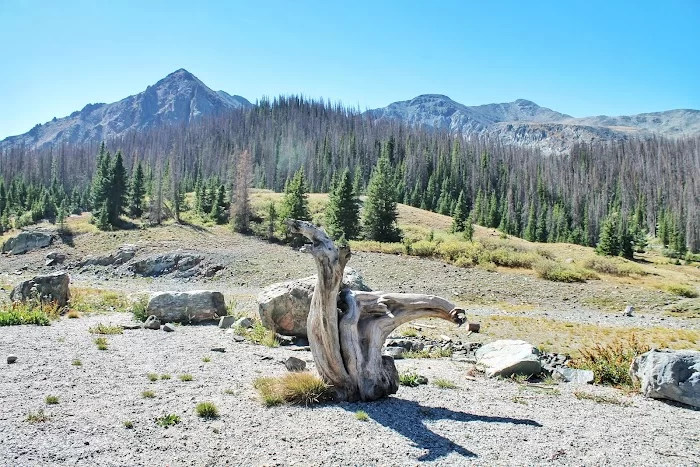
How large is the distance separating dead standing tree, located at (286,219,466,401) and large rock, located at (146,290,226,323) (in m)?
10.6

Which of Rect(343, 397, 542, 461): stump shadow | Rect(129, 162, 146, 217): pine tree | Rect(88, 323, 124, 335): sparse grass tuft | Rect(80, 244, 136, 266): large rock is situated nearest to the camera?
Rect(343, 397, 542, 461): stump shadow

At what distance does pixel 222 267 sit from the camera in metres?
44.3

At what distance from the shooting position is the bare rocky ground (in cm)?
709

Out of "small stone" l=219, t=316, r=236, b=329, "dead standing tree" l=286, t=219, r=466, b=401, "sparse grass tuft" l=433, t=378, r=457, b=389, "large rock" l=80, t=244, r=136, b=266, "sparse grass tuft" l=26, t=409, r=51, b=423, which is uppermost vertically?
"dead standing tree" l=286, t=219, r=466, b=401

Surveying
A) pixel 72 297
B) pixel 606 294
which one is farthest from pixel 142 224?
pixel 606 294

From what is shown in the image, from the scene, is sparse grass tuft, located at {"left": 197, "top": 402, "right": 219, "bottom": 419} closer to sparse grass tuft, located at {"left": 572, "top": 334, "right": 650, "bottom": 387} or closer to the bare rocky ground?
the bare rocky ground

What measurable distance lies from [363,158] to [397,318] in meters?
127

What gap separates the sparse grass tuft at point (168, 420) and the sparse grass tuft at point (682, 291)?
43308 millimetres

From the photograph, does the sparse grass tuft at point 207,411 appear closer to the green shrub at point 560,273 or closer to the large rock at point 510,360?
the large rock at point 510,360

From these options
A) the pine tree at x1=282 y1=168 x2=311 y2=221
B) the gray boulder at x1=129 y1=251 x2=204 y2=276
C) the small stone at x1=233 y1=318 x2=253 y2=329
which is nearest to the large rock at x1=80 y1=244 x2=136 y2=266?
the gray boulder at x1=129 y1=251 x2=204 y2=276

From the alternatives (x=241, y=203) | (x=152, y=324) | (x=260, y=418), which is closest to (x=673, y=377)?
(x=260, y=418)

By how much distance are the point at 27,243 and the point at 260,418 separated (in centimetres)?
5981

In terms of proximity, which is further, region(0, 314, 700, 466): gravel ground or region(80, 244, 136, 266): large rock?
region(80, 244, 136, 266): large rock

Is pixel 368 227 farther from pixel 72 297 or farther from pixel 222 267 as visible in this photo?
pixel 72 297
